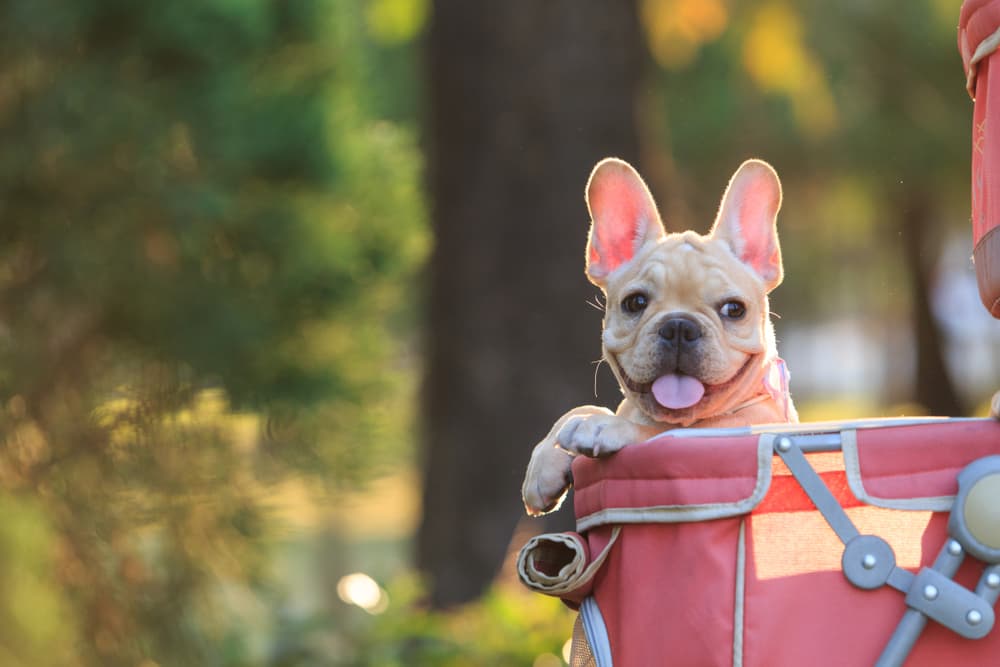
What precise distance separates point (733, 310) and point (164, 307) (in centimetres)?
324

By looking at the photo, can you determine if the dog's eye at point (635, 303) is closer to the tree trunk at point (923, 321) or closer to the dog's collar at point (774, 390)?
the dog's collar at point (774, 390)

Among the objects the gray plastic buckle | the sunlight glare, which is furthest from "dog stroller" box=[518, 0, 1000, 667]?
the sunlight glare

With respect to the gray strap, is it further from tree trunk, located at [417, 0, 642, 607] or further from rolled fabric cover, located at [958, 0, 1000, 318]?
tree trunk, located at [417, 0, 642, 607]

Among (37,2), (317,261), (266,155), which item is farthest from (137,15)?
(317,261)

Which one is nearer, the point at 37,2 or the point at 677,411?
the point at 677,411

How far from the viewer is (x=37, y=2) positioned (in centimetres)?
471

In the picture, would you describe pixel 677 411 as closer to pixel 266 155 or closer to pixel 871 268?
pixel 266 155

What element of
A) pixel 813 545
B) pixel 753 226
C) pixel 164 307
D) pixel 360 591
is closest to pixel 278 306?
pixel 164 307

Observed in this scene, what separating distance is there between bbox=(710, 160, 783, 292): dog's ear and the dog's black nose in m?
0.26

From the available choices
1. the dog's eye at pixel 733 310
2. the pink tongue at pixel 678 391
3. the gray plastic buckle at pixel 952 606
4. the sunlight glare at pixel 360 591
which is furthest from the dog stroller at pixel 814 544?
the sunlight glare at pixel 360 591

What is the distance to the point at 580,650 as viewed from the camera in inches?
82.4

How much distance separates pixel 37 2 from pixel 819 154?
12.2 m

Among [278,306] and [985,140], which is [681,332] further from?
[278,306]

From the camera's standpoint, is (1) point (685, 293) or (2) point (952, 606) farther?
(1) point (685, 293)
